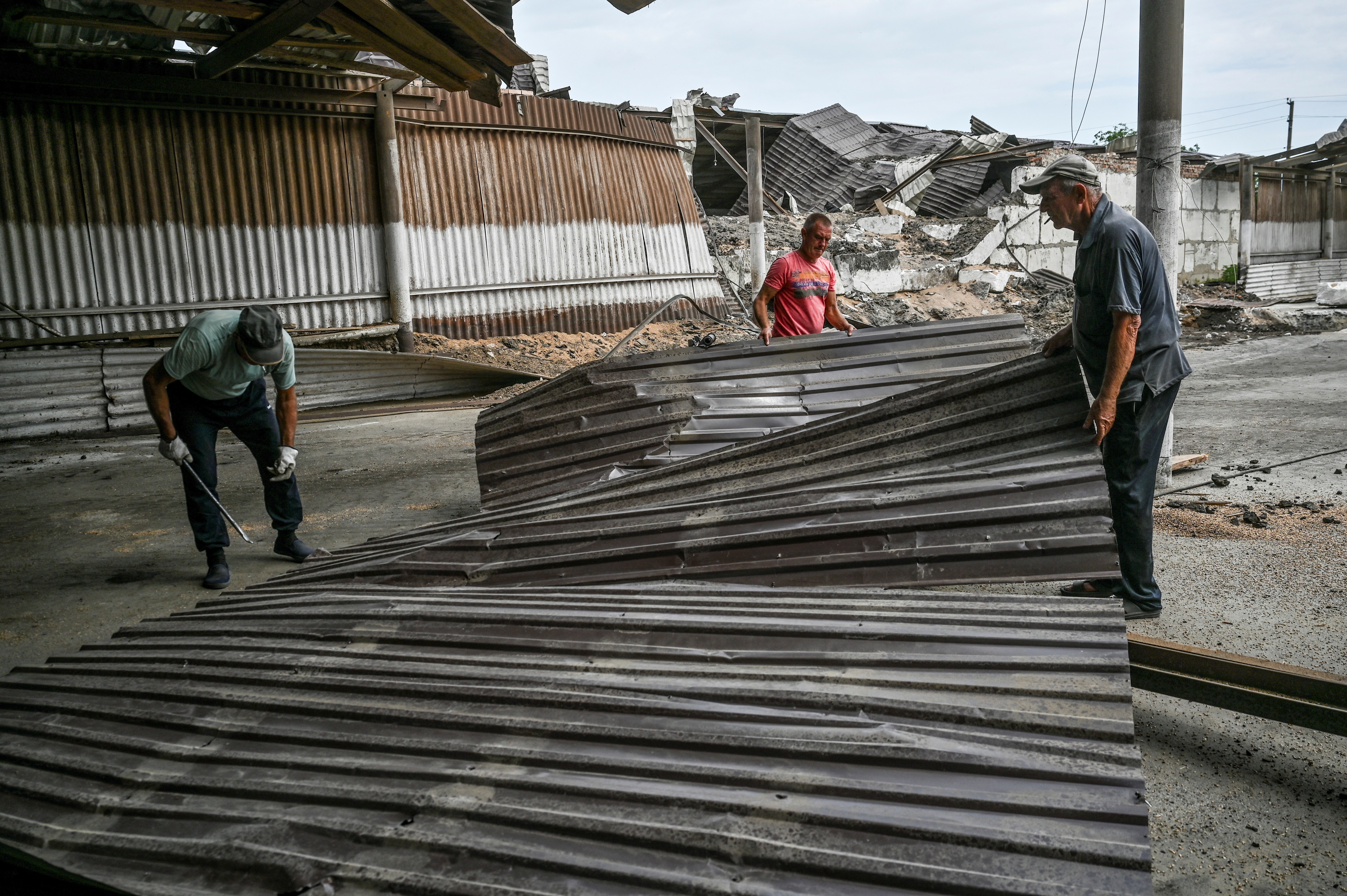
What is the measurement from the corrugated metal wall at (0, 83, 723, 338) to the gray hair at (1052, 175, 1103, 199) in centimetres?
894

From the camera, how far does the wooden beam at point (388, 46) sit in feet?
19.4

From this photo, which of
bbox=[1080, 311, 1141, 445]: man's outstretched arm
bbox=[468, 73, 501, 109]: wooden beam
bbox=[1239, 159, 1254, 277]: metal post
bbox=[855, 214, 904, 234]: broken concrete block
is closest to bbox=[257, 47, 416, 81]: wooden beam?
bbox=[468, 73, 501, 109]: wooden beam

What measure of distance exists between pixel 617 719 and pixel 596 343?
1030 centimetres

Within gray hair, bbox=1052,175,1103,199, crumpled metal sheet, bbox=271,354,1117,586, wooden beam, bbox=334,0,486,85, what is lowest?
crumpled metal sheet, bbox=271,354,1117,586

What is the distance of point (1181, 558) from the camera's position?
3.89m

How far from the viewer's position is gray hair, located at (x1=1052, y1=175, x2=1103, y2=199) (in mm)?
3152

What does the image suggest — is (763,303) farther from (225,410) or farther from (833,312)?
(225,410)

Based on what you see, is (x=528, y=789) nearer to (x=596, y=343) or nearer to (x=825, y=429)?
(x=825, y=429)

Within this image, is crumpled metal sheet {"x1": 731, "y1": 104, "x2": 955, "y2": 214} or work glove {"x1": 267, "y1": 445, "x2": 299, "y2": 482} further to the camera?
crumpled metal sheet {"x1": 731, "y1": 104, "x2": 955, "y2": 214}

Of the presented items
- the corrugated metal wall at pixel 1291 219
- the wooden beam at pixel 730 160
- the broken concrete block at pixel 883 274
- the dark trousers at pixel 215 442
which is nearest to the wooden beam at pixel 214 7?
the dark trousers at pixel 215 442

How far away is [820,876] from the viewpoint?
153 centimetres

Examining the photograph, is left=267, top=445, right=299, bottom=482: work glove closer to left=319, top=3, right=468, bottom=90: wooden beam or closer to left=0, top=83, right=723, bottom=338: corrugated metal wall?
left=319, top=3, right=468, bottom=90: wooden beam

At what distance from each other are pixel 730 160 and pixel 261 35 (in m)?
9.20

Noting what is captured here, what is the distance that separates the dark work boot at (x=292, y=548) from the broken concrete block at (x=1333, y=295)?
55.7 feet
